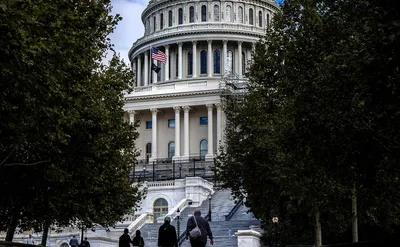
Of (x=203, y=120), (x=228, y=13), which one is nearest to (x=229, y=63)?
(x=228, y=13)

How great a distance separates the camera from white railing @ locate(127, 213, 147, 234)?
2028 inches

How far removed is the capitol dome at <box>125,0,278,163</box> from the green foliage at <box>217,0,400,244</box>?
50.0 metres

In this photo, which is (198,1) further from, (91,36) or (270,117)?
(91,36)

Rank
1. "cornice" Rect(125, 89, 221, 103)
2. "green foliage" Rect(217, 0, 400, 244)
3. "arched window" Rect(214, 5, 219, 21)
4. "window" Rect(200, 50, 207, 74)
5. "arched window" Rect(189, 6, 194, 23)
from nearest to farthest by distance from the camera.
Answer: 1. "green foliage" Rect(217, 0, 400, 244)
2. "cornice" Rect(125, 89, 221, 103)
3. "window" Rect(200, 50, 207, 74)
4. "arched window" Rect(214, 5, 219, 21)
5. "arched window" Rect(189, 6, 194, 23)

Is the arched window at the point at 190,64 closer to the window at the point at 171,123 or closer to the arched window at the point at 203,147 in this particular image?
the window at the point at 171,123

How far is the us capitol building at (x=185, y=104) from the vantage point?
55.9m

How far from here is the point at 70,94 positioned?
23.9 metres

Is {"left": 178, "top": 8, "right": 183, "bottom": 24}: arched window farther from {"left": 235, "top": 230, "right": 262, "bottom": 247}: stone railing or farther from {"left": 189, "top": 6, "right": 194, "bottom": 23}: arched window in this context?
{"left": 235, "top": 230, "right": 262, "bottom": 247}: stone railing

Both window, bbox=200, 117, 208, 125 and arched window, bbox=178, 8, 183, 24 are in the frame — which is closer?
window, bbox=200, 117, 208, 125

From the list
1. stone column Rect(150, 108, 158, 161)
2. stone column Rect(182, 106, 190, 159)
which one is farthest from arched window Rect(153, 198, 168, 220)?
stone column Rect(150, 108, 158, 161)

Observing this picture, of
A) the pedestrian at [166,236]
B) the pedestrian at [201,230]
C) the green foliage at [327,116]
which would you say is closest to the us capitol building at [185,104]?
the green foliage at [327,116]

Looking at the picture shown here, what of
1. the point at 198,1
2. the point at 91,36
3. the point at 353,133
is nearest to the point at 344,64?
the point at 353,133

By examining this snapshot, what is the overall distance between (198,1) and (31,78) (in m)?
96.0

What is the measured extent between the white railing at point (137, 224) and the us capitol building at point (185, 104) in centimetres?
7
